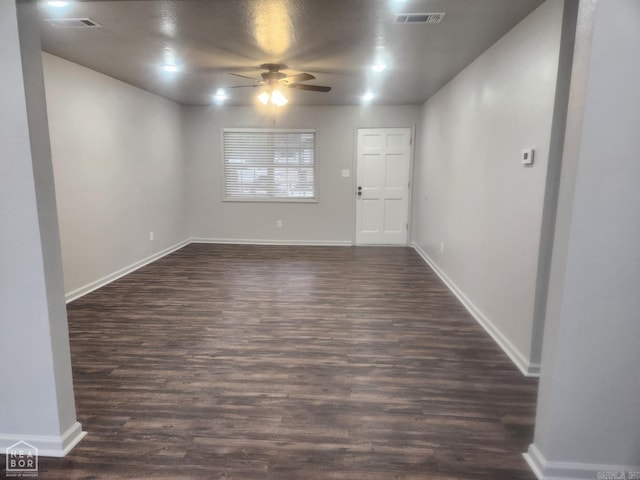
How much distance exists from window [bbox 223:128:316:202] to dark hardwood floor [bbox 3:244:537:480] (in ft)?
9.30

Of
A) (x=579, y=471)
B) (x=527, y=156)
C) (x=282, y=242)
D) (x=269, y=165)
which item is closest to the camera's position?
(x=579, y=471)

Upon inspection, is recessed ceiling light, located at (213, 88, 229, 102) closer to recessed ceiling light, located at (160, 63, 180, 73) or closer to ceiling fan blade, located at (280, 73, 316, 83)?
recessed ceiling light, located at (160, 63, 180, 73)

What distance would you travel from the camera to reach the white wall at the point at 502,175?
101 inches

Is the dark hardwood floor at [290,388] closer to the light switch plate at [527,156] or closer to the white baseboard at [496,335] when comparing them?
the white baseboard at [496,335]

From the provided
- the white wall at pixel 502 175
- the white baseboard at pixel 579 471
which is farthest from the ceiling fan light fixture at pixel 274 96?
the white baseboard at pixel 579 471

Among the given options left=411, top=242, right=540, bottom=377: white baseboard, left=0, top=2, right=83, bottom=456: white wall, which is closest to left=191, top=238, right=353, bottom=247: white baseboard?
left=411, top=242, right=540, bottom=377: white baseboard

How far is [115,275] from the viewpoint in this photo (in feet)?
15.8

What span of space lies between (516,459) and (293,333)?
185cm

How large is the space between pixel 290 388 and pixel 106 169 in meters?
3.59

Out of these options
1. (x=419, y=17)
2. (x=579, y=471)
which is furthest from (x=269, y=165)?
(x=579, y=471)

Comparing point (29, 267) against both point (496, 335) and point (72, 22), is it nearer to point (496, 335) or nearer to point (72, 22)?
point (72, 22)

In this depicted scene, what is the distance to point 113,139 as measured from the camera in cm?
472

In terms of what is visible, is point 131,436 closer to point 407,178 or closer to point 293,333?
point 293,333

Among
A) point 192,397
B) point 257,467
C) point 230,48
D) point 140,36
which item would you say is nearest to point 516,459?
point 257,467
